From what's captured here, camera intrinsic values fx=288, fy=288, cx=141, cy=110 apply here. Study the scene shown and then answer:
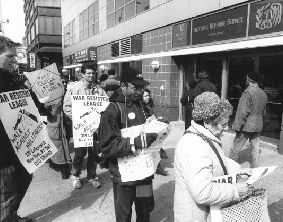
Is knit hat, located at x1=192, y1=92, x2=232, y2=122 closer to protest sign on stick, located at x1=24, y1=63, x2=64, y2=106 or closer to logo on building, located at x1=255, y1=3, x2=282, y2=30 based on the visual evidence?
protest sign on stick, located at x1=24, y1=63, x2=64, y2=106

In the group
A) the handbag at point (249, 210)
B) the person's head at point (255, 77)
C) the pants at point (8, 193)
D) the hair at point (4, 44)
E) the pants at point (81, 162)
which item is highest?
the hair at point (4, 44)

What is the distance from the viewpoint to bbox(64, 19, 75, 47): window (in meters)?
26.3

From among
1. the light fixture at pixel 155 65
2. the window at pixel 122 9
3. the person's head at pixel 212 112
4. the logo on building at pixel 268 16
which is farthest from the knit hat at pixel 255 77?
the window at pixel 122 9

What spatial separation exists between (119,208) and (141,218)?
11.6 inches

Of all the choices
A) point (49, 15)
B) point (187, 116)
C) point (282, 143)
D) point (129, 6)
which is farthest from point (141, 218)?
point (49, 15)

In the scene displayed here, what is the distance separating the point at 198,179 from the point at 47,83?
3388mm

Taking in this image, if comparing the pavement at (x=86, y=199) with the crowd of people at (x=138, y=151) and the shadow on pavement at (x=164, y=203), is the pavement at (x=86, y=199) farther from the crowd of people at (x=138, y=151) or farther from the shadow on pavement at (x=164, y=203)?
the crowd of people at (x=138, y=151)

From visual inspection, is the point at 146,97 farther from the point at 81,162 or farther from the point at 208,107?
the point at 208,107

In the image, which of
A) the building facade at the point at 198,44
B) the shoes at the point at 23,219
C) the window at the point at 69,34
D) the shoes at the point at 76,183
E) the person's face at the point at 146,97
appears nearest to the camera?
the shoes at the point at 23,219

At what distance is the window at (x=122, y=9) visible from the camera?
12.2 metres

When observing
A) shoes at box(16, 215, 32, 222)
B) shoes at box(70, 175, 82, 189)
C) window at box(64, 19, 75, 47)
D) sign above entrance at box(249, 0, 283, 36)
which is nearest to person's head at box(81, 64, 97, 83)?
shoes at box(70, 175, 82, 189)

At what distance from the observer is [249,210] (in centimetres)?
187

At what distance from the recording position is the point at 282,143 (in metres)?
6.41

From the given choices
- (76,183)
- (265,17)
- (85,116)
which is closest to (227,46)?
(265,17)
